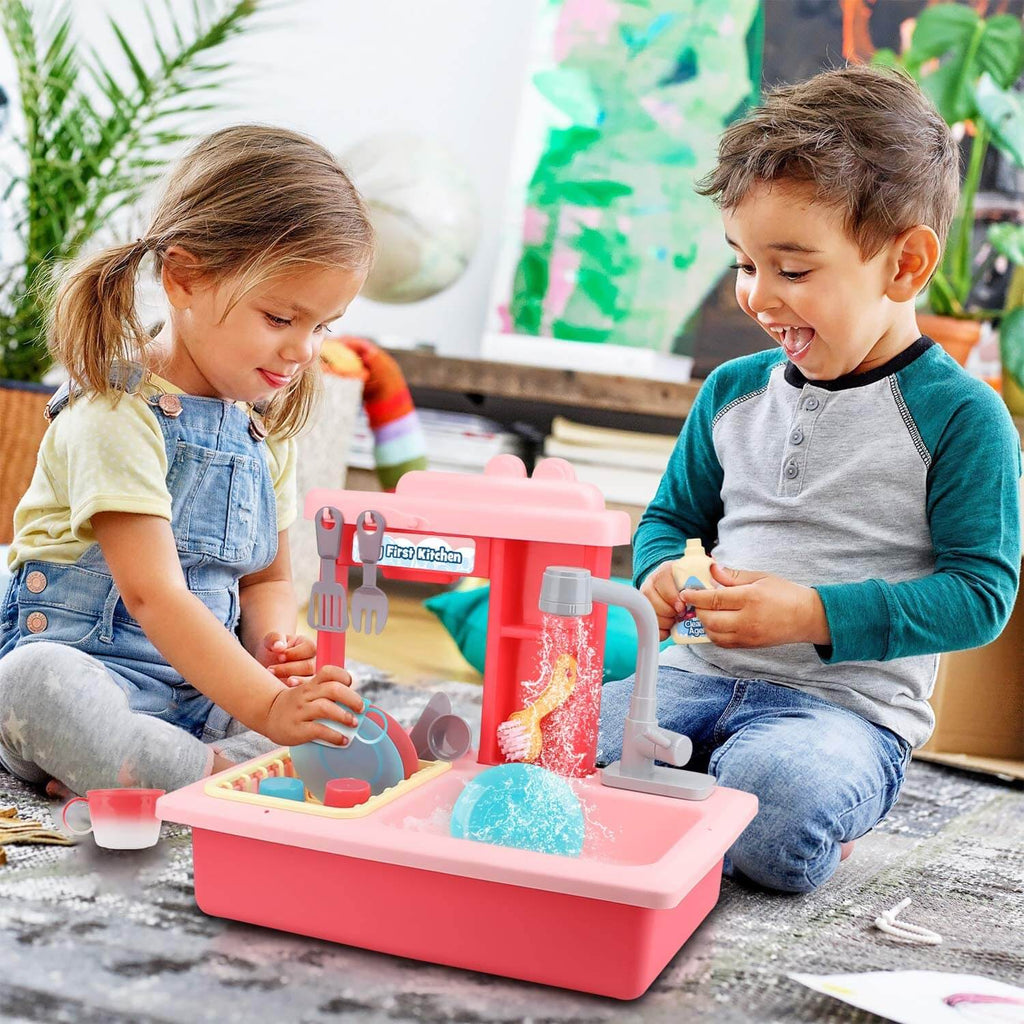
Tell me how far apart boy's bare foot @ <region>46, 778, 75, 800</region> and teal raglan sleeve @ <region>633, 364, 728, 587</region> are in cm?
52

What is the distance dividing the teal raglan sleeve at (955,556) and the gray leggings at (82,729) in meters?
0.52

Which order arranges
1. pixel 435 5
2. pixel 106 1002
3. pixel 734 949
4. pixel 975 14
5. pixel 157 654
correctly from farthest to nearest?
pixel 435 5 → pixel 975 14 → pixel 157 654 → pixel 734 949 → pixel 106 1002

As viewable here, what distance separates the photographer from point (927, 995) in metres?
0.72

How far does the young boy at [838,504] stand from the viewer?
37.3 inches

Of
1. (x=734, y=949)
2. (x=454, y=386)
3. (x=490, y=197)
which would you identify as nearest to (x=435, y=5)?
(x=490, y=197)

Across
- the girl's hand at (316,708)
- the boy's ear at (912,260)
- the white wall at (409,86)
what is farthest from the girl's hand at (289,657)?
the white wall at (409,86)

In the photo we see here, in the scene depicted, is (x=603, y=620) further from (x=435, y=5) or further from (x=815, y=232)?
(x=435, y=5)

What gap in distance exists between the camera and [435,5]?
239cm

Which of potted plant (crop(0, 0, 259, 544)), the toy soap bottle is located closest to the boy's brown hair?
the toy soap bottle

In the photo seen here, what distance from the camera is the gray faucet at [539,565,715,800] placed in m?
0.80

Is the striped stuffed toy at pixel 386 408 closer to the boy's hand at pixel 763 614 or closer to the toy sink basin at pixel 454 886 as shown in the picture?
the boy's hand at pixel 763 614

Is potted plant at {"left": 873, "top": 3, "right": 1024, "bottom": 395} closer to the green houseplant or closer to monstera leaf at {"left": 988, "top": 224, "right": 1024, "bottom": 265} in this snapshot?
monstera leaf at {"left": 988, "top": 224, "right": 1024, "bottom": 265}

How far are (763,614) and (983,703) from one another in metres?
0.63

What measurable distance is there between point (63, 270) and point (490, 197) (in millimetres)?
1383
